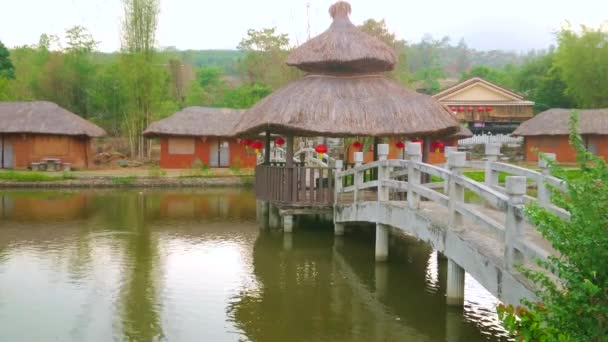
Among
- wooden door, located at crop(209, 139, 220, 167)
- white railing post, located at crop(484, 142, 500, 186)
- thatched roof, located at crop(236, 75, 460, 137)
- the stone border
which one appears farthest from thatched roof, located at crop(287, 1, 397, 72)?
wooden door, located at crop(209, 139, 220, 167)

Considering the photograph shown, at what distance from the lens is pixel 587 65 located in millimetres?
35719

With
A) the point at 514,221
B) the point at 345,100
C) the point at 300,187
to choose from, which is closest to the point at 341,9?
the point at 345,100

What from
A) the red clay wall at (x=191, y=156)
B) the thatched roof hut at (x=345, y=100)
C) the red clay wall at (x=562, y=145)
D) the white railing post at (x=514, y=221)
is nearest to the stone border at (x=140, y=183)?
the red clay wall at (x=191, y=156)

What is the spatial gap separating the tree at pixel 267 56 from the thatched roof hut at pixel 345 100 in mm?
18936

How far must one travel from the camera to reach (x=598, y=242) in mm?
4039

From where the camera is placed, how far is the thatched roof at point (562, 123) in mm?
31316

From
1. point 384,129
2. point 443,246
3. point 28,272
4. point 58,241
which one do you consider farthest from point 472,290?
point 58,241

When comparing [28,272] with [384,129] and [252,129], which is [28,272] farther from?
[384,129]

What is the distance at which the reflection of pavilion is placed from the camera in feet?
26.5

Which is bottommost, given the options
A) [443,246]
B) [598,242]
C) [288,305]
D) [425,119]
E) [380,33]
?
[288,305]

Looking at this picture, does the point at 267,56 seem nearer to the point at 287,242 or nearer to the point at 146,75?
the point at 146,75

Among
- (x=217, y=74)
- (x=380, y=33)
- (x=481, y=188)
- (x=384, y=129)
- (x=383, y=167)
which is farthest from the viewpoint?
(x=217, y=74)

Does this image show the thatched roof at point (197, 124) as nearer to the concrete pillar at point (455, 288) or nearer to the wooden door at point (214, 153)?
the wooden door at point (214, 153)

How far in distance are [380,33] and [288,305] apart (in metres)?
25.3
